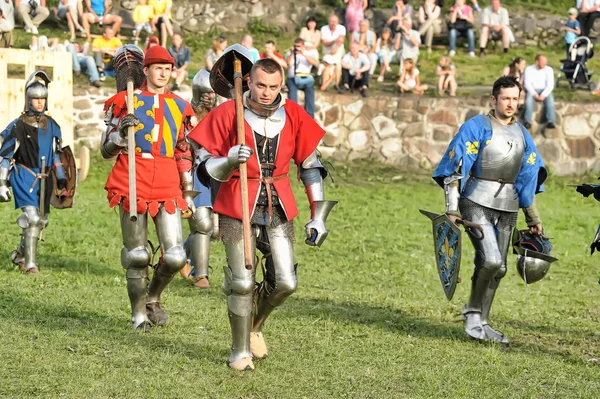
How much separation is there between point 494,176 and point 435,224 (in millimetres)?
563

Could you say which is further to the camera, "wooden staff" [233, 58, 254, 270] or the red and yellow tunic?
the red and yellow tunic

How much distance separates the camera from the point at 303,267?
1184cm

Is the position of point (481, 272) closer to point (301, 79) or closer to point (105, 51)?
point (301, 79)

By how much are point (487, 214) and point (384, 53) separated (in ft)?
42.7

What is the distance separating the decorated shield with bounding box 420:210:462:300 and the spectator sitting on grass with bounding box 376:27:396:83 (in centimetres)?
1258

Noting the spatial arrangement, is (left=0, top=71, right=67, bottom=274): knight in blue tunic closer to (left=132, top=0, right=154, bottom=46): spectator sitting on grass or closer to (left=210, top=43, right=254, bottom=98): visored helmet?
(left=210, top=43, right=254, bottom=98): visored helmet

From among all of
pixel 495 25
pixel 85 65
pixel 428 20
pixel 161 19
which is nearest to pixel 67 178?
pixel 85 65

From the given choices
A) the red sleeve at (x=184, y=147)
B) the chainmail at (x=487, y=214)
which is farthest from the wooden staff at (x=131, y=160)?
the chainmail at (x=487, y=214)

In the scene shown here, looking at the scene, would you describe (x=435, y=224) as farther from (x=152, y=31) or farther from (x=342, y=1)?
(x=342, y=1)

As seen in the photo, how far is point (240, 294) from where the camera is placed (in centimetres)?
682

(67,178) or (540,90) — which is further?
(540,90)

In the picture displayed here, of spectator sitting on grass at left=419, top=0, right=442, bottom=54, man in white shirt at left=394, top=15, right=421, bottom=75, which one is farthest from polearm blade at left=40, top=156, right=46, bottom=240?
spectator sitting on grass at left=419, top=0, right=442, bottom=54

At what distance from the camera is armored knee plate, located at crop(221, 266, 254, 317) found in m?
6.80

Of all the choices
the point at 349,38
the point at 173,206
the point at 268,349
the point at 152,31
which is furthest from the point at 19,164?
the point at 349,38
